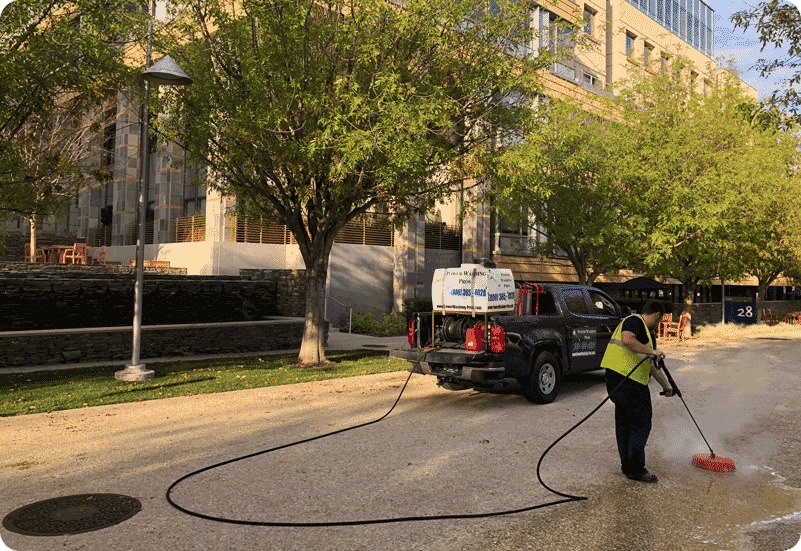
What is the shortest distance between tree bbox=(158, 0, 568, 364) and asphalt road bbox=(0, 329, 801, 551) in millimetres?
4840

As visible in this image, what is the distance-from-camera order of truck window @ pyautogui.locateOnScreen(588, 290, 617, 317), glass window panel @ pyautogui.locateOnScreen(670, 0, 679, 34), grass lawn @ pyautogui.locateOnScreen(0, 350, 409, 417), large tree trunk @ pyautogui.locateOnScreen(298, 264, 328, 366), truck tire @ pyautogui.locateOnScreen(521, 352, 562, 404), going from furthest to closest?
glass window panel @ pyautogui.locateOnScreen(670, 0, 679, 34)
large tree trunk @ pyautogui.locateOnScreen(298, 264, 328, 366)
truck window @ pyautogui.locateOnScreen(588, 290, 617, 317)
truck tire @ pyautogui.locateOnScreen(521, 352, 562, 404)
grass lawn @ pyautogui.locateOnScreen(0, 350, 409, 417)

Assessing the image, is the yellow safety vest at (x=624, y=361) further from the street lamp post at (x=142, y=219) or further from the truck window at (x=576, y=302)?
the street lamp post at (x=142, y=219)

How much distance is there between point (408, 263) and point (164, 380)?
1600cm

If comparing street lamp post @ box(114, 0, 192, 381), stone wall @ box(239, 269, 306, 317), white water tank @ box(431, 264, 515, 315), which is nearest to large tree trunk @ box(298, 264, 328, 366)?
street lamp post @ box(114, 0, 192, 381)

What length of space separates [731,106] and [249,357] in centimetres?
2297

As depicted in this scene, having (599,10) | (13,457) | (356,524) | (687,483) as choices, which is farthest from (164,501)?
(599,10)

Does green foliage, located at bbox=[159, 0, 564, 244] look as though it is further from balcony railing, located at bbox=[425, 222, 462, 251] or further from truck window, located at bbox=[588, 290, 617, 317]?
balcony railing, located at bbox=[425, 222, 462, 251]

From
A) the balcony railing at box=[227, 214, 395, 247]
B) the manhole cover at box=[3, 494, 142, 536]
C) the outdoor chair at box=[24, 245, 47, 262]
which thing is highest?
the balcony railing at box=[227, 214, 395, 247]

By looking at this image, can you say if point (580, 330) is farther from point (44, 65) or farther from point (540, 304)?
point (44, 65)

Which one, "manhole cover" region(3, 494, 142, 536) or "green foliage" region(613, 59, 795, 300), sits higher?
"green foliage" region(613, 59, 795, 300)

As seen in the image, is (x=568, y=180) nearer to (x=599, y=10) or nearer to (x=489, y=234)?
(x=489, y=234)

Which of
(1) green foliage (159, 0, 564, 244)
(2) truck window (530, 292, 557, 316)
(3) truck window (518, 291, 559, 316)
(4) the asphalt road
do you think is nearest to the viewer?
(4) the asphalt road

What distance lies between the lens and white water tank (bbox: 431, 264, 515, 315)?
401 inches

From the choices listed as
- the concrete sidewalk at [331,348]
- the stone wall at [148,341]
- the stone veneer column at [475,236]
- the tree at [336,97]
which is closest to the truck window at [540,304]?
the tree at [336,97]
